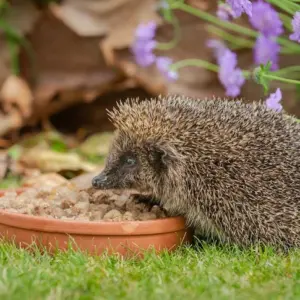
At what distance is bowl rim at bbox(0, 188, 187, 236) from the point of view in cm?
355

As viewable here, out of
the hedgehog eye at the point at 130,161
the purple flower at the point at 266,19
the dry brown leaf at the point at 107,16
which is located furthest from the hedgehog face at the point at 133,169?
the dry brown leaf at the point at 107,16

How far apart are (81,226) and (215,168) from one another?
77cm

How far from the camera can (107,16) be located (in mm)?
7637

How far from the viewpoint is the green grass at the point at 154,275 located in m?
2.78

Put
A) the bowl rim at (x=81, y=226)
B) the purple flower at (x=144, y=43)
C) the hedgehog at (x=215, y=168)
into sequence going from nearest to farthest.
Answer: the bowl rim at (x=81, y=226)
the hedgehog at (x=215, y=168)
the purple flower at (x=144, y=43)

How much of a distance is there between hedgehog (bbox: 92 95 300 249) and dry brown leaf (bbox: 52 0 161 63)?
12.1 ft

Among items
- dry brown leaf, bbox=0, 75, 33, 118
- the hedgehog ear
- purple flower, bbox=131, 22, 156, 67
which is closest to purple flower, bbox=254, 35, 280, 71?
purple flower, bbox=131, 22, 156, 67

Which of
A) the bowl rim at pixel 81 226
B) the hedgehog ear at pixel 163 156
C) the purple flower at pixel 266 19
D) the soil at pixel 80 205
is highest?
the purple flower at pixel 266 19

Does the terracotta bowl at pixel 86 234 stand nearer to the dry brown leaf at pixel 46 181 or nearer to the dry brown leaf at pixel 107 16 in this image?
the dry brown leaf at pixel 46 181

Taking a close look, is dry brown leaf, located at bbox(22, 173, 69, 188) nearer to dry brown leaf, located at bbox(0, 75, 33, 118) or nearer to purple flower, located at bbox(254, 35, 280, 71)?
purple flower, located at bbox(254, 35, 280, 71)

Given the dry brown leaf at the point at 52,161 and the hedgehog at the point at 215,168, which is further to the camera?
the dry brown leaf at the point at 52,161

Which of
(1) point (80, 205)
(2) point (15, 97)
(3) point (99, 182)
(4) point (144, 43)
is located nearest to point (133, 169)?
(3) point (99, 182)

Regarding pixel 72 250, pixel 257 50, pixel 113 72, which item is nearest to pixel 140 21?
pixel 113 72

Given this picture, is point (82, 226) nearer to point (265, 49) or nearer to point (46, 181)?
point (46, 181)
